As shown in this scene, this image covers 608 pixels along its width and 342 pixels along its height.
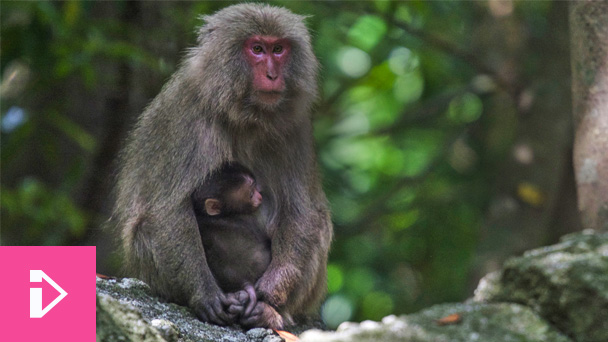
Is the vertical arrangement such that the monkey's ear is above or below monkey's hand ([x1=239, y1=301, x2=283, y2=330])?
above

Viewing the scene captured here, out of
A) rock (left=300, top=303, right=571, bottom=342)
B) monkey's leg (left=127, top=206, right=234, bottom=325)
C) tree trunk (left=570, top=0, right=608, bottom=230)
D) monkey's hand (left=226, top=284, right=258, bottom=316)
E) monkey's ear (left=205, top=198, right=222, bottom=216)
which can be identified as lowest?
monkey's hand (left=226, top=284, right=258, bottom=316)

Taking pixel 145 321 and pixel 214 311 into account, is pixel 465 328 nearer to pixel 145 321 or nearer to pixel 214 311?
pixel 145 321

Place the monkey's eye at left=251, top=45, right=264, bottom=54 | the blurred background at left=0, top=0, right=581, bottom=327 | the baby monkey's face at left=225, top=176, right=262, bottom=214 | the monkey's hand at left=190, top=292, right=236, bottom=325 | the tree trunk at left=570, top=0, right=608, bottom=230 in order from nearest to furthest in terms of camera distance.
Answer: the tree trunk at left=570, top=0, right=608, bottom=230 < the monkey's hand at left=190, top=292, right=236, bottom=325 < the baby monkey's face at left=225, top=176, right=262, bottom=214 < the monkey's eye at left=251, top=45, right=264, bottom=54 < the blurred background at left=0, top=0, right=581, bottom=327

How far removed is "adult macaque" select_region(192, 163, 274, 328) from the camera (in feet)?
18.8

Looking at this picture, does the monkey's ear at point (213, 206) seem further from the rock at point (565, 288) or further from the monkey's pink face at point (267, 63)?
the rock at point (565, 288)

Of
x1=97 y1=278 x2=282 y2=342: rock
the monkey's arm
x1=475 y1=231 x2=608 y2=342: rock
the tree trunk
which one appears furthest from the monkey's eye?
x1=475 y1=231 x2=608 y2=342: rock

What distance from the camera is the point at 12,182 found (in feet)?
35.1

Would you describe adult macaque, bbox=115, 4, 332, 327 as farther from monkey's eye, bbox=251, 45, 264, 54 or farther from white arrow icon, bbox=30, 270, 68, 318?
white arrow icon, bbox=30, 270, 68, 318

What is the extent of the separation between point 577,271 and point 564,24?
749cm

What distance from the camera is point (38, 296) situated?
13.6 feet

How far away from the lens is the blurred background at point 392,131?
898 centimetres

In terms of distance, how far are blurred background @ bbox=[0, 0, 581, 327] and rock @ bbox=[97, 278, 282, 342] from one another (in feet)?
10.0

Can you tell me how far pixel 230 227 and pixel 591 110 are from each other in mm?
2527

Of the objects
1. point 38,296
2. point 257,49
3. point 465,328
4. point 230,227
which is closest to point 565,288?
point 465,328
